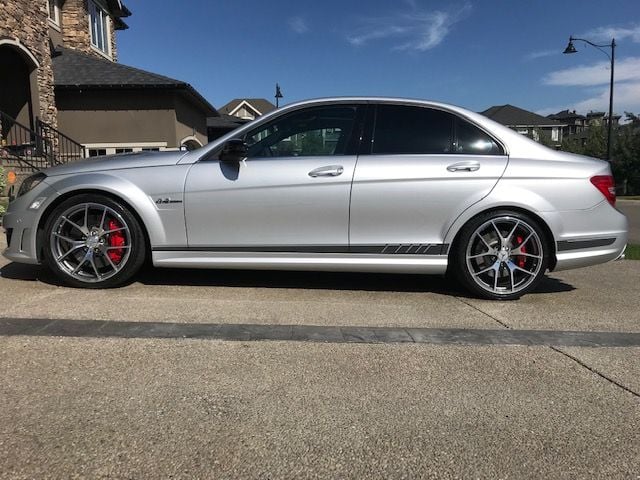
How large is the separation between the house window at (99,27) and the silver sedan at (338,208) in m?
A: 17.3

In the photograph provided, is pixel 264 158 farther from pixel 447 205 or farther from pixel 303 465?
pixel 303 465

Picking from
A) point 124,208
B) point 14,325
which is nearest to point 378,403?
point 14,325

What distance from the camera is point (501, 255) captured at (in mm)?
4379

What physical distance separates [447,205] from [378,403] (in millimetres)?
2159

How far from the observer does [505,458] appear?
7.03 ft

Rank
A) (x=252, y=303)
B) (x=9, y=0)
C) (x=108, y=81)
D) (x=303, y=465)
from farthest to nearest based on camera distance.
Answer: (x=108, y=81) → (x=9, y=0) → (x=252, y=303) → (x=303, y=465)

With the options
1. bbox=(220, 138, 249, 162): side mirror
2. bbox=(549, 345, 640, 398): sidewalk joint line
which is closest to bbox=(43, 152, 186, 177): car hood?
bbox=(220, 138, 249, 162): side mirror

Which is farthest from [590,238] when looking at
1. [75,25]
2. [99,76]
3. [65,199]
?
[75,25]

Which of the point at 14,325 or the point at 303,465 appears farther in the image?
the point at 14,325

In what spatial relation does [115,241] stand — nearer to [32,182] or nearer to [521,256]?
[32,182]

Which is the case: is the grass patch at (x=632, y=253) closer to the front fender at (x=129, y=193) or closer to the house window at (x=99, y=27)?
the front fender at (x=129, y=193)

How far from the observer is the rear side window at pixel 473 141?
14.5 feet

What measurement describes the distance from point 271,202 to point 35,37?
480 inches

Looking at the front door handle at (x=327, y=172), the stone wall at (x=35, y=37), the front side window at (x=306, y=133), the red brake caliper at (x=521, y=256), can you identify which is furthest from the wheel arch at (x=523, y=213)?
the stone wall at (x=35, y=37)
